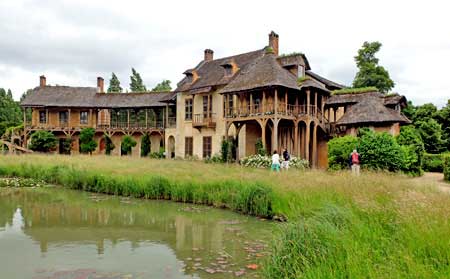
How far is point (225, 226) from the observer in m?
11.0

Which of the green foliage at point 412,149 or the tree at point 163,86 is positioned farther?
the tree at point 163,86

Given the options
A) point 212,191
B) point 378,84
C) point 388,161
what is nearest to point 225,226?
point 212,191

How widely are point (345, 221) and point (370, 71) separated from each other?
38482 mm

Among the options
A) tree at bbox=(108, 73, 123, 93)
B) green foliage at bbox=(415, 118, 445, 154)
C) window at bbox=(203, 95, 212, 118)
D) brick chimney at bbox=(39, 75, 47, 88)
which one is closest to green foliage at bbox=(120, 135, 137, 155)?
window at bbox=(203, 95, 212, 118)

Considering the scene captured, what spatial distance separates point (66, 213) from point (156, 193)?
139 inches

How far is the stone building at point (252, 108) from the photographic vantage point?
989 inches

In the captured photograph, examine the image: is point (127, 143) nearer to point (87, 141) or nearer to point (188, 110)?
point (87, 141)

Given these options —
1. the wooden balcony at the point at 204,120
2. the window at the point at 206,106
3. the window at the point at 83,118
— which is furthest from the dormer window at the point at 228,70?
the window at the point at 83,118

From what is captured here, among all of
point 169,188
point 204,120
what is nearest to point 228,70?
point 204,120

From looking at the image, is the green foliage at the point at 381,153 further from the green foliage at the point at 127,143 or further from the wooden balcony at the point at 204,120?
the green foliage at the point at 127,143

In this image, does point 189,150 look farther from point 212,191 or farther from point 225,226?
point 225,226

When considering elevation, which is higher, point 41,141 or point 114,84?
point 114,84

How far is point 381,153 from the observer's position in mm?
19938

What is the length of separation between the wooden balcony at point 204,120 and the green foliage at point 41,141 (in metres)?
16.1
